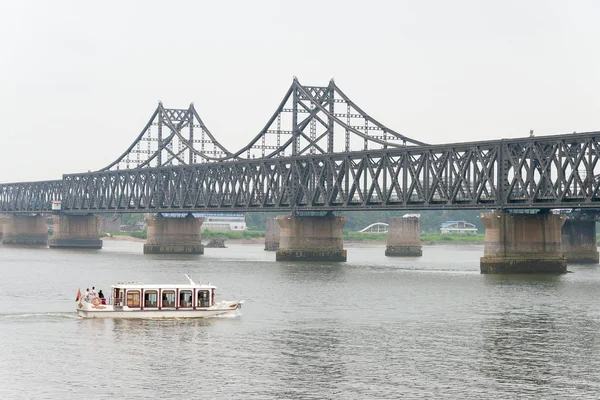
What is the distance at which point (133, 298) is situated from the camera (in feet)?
246

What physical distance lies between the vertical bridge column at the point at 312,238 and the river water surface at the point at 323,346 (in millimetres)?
51795

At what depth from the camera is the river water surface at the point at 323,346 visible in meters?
50.1

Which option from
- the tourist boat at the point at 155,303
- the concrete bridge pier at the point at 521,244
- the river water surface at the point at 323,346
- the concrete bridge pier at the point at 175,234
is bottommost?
the river water surface at the point at 323,346

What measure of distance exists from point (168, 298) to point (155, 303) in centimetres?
93

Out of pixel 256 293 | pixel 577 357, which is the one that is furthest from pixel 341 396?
pixel 256 293

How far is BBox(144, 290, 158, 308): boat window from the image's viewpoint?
7506cm

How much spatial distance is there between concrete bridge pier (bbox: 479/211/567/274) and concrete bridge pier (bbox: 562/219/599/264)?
4585 cm

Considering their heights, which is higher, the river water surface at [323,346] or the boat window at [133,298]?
the boat window at [133,298]

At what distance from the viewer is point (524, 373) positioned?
53.9 m

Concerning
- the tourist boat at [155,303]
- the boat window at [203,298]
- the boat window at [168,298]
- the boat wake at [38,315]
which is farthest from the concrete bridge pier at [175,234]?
the boat window at [168,298]

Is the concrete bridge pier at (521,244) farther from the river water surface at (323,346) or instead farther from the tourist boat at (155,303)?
the tourist boat at (155,303)

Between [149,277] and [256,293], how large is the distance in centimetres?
2213

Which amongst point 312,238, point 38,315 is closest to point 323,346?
point 38,315

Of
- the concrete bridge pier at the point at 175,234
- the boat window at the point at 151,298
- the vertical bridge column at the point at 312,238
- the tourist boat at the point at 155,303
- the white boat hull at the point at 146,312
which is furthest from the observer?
the concrete bridge pier at the point at 175,234
